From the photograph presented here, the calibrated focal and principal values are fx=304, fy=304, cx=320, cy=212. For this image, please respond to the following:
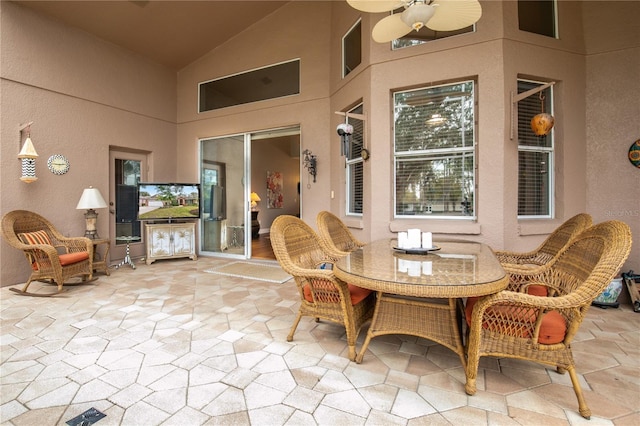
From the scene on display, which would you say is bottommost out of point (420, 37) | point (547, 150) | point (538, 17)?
point (547, 150)

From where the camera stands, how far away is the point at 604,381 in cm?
186

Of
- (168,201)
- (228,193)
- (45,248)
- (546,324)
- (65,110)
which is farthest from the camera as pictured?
(228,193)

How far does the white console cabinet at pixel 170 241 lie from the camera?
5.41 m

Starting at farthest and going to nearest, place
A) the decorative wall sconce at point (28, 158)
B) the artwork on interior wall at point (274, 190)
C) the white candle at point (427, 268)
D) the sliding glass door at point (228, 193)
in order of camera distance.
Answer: the artwork on interior wall at point (274, 190) → the sliding glass door at point (228, 193) → the decorative wall sconce at point (28, 158) → the white candle at point (427, 268)

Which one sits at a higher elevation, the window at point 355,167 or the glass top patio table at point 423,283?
the window at point 355,167

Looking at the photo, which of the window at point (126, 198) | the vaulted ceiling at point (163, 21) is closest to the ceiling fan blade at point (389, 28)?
the vaulted ceiling at point (163, 21)

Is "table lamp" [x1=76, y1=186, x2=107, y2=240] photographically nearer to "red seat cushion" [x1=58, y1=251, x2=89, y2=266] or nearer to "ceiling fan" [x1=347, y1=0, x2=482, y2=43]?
"red seat cushion" [x1=58, y1=251, x2=89, y2=266]

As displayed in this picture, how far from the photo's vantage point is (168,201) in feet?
18.1

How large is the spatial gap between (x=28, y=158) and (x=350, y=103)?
4.45 metres

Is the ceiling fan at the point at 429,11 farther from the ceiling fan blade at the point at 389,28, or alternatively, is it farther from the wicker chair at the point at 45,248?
the wicker chair at the point at 45,248

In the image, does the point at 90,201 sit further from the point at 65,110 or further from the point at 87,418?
the point at 87,418

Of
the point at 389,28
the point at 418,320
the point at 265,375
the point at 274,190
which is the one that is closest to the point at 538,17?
the point at 389,28

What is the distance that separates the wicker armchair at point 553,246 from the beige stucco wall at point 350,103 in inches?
21.2

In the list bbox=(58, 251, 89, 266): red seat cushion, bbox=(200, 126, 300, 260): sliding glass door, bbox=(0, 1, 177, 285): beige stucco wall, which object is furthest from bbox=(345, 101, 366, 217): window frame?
bbox=(0, 1, 177, 285): beige stucco wall
